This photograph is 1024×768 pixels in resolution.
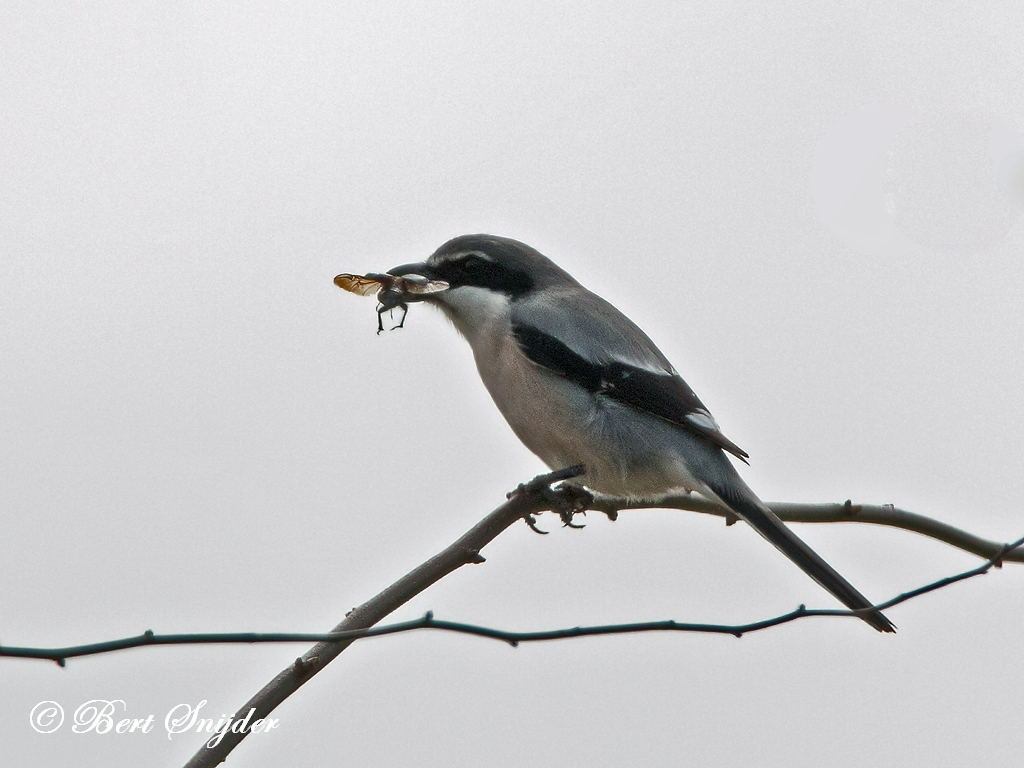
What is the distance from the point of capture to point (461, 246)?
4.34 m

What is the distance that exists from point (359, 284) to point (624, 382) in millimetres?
1020

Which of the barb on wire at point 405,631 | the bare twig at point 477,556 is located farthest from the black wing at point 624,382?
the barb on wire at point 405,631

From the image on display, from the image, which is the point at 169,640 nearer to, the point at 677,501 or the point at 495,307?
the point at 677,501

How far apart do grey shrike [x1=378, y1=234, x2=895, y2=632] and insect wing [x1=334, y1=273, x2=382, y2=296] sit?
0.15 meters

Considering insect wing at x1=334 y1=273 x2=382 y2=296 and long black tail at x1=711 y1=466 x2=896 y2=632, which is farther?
insect wing at x1=334 y1=273 x2=382 y2=296

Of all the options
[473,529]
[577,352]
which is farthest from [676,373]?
[473,529]

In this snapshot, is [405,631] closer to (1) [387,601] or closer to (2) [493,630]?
(2) [493,630]

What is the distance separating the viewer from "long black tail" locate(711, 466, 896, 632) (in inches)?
127

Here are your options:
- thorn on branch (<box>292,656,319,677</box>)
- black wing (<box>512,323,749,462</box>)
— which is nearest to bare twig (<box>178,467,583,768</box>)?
thorn on branch (<box>292,656,319,677</box>)

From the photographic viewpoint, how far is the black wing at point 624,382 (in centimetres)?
400

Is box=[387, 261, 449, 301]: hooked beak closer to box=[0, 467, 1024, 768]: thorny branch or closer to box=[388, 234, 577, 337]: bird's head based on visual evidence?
box=[388, 234, 577, 337]: bird's head

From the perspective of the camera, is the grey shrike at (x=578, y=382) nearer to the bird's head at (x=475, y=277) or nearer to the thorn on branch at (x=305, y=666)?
the bird's head at (x=475, y=277)

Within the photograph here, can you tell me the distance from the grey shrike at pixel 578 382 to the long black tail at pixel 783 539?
0.01 m

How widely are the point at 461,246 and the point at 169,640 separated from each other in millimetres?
2751
